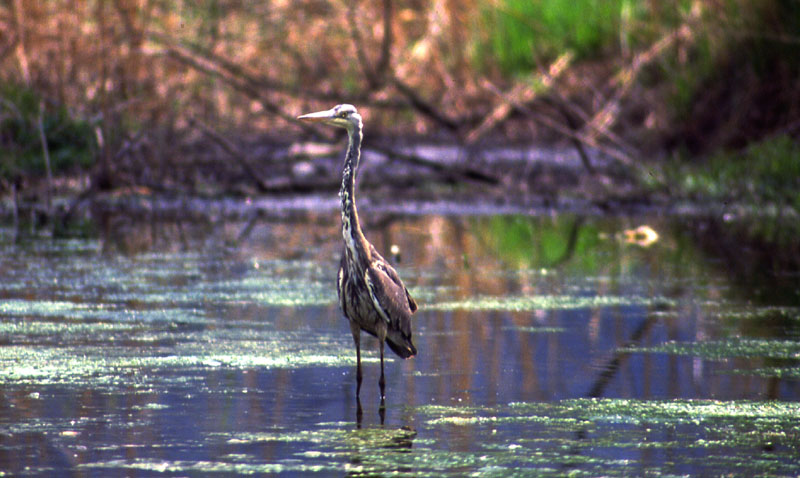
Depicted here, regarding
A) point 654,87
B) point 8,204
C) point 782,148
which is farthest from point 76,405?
point 654,87

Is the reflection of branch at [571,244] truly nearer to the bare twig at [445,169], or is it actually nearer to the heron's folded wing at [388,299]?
the bare twig at [445,169]

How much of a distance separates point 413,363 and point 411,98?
9870mm

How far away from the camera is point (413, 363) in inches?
268

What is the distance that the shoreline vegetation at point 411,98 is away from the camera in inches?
563

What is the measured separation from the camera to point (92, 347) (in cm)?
691

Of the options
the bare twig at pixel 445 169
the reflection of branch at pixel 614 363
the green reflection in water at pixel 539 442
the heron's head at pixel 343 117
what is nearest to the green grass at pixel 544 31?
the bare twig at pixel 445 169

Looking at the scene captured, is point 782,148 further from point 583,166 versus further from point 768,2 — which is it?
point 583,166

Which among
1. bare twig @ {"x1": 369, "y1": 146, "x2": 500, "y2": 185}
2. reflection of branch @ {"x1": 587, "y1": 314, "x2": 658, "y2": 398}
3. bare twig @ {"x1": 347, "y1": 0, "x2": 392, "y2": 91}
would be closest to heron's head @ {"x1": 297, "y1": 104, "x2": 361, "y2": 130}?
reflection of branch @ {"x1": 587, "y1": 314, "x2": 658, "y2": 398}

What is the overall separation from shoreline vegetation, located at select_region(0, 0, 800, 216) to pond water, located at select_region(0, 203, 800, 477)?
2.69m

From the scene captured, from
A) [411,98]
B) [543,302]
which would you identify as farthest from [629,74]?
[543,302]

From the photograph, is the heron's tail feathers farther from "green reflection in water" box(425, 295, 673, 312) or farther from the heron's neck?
"green reflection in water" box(425, 295, 673, 312)

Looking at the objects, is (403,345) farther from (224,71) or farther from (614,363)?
(224,71)

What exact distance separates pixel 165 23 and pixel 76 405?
523 inches

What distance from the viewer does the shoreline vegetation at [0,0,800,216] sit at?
46.9ft
